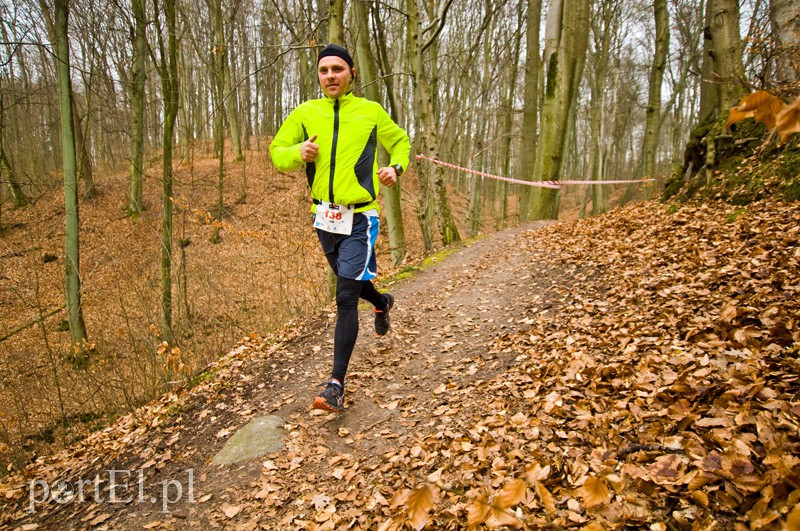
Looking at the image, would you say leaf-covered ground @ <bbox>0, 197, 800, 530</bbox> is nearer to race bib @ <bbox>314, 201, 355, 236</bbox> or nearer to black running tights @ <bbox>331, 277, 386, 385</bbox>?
black running tights @ <bbox>331, 277, 386, 385</bbox>

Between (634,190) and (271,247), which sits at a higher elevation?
(634,190)

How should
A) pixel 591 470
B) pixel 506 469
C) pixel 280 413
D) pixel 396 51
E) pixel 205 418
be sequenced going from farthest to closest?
pixel 396 51 < pixel 205 418 < pixel 280 413 < pixel 506 469 < pixel 591 470

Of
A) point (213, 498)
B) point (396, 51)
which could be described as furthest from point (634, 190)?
point (213, 498)

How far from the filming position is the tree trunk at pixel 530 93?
12875 mm

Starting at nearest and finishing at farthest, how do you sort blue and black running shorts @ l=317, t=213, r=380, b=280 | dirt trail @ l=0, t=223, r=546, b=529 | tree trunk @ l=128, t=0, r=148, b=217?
dirt trail @ l=0, t=223, r=546, b=529, blue and black running shorts @ l=317, t=213, r=380, b=280, tree trunk @ l=128, t=0, r=148, b=217

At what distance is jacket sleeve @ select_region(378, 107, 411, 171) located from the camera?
3.48 metres

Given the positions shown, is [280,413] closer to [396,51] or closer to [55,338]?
[55,338]

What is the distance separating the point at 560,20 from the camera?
31.7 feet

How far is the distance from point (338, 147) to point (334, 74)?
1.77 ft

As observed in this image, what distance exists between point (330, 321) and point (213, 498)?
3.05 meters

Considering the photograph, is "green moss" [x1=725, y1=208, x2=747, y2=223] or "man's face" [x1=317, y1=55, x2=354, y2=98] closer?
"man's face" [x1=317, y1=55, x2=354, y2=98]

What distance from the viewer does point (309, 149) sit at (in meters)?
3.09

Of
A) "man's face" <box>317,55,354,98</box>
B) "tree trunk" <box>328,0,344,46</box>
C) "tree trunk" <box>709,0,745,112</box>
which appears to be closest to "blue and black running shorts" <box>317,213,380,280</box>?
"man's face" <box>317,55,354,98</box>

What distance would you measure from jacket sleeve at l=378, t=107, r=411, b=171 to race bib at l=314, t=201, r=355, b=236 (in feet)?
1.79
